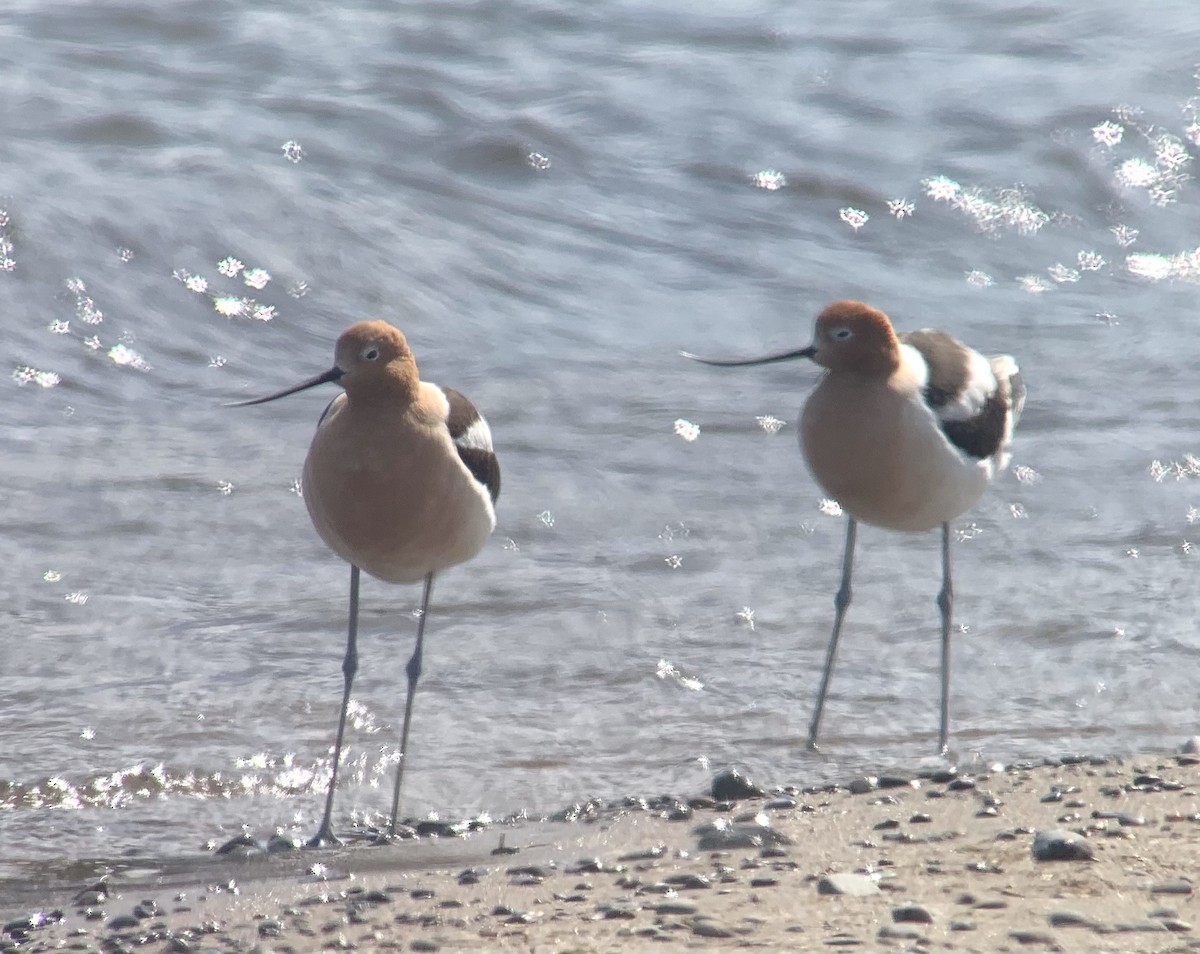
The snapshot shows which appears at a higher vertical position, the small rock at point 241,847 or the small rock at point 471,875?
the small rock at point 471,875

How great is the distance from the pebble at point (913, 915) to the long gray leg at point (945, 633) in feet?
6.06

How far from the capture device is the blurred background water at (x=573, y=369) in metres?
5.91

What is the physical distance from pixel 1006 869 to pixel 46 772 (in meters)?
2.76

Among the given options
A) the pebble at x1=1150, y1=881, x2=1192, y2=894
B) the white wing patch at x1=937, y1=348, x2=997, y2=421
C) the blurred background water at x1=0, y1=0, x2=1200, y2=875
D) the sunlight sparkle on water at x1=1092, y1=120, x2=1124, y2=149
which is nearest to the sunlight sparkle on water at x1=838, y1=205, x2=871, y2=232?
the blurred background water at x1=0, y1=0, x2=1200, y2=875

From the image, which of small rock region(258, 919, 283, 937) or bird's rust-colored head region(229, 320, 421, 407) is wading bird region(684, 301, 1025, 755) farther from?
small rock region(258, 919, 283, 937)

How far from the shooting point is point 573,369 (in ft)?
30.8

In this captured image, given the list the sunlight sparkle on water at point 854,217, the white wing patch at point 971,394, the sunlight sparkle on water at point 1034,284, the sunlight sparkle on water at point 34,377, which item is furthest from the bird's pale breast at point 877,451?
the sunlight sparkle on water at point 854,217

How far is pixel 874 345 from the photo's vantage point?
6266 millimetres

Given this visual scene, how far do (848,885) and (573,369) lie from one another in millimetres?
5502

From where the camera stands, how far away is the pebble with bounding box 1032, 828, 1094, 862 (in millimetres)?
4191

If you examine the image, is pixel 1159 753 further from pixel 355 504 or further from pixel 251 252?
pixel 251 252

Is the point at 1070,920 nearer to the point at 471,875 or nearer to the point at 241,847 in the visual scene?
the point at 471,875

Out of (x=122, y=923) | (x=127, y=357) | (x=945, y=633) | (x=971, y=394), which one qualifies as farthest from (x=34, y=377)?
(x=122, y=923)

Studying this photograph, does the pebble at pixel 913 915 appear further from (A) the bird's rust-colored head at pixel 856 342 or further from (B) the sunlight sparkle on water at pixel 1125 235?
(B) the sunlight sparkle on water at pixel 1125 235
